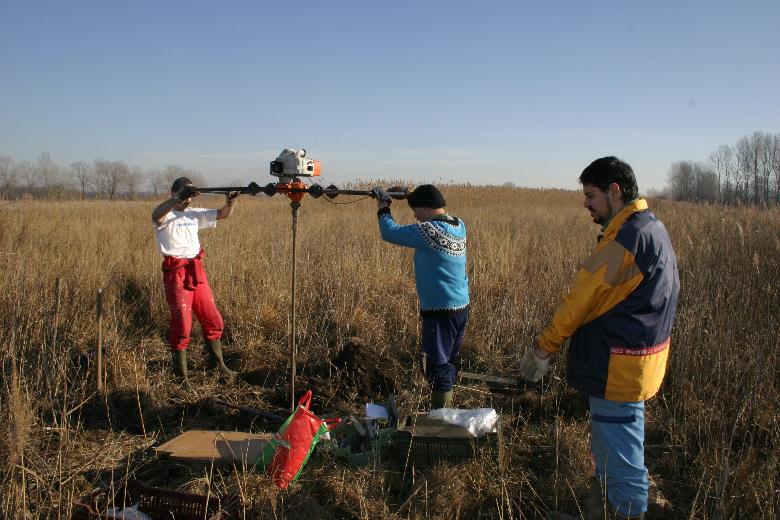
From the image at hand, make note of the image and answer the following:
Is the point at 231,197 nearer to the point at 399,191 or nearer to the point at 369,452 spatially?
the point at 399,191

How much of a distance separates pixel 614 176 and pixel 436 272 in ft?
4.89

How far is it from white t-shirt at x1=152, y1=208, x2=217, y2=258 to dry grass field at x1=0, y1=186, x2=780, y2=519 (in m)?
1.00

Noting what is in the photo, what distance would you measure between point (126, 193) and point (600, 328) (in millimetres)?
14280

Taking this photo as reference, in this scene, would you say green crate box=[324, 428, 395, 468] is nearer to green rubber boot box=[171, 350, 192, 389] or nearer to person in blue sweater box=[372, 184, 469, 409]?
person in blue sweater box=[372, 184, 469, 409]

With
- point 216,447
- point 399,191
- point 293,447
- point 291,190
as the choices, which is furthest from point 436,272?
point 216,447

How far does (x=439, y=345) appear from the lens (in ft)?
11.9

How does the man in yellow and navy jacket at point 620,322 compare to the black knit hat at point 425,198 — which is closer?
the man in yellow and navy jacket at point 620,322

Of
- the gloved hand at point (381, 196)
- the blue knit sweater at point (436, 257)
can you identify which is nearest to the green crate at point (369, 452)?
the blue knit sweater at point (436, 257)

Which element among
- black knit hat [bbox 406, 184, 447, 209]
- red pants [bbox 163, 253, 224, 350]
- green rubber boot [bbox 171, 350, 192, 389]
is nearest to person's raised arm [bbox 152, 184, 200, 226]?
red pants [bbox 163, 253, 224, 350]

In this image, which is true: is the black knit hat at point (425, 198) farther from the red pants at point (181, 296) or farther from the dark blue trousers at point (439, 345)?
the red pants at point (181, 296)

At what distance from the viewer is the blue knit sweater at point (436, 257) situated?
3.52 m

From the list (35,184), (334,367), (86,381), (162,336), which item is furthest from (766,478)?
(35,184)

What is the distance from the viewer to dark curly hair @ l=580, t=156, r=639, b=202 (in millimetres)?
2334

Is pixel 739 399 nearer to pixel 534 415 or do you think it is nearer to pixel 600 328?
pixel 534 415
